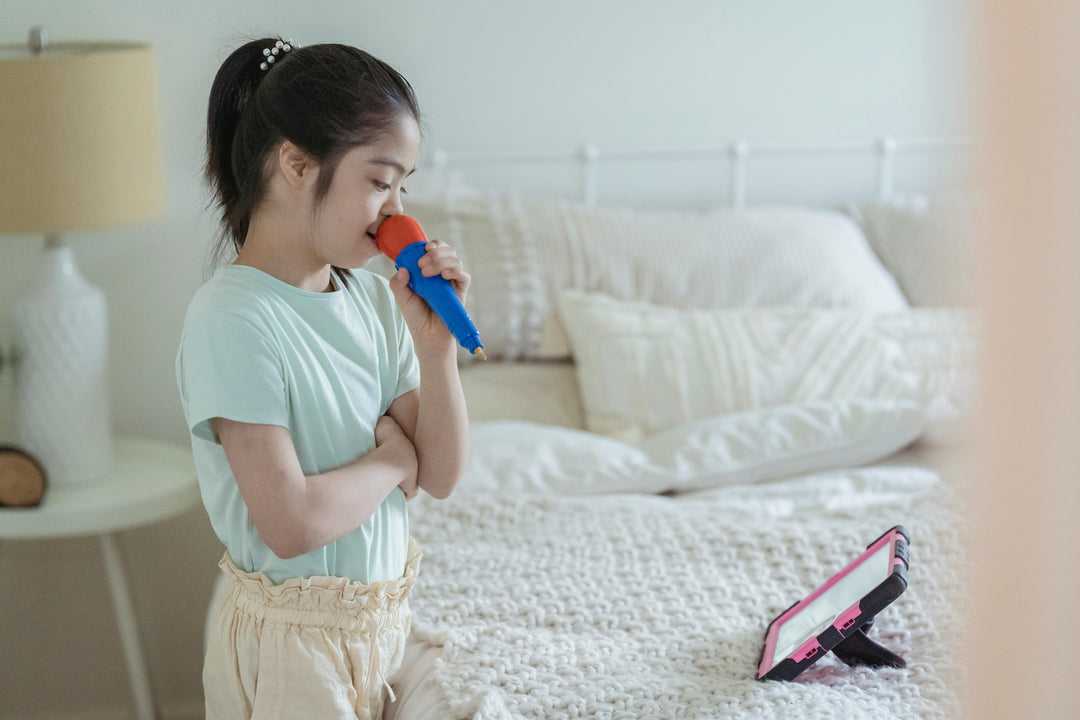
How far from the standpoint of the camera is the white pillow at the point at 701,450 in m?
1.52

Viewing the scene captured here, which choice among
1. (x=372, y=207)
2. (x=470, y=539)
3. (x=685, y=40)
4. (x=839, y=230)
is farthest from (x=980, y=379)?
(x=685, y=40)

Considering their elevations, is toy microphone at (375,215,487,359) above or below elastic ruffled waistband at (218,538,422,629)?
above

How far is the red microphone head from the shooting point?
82 cm

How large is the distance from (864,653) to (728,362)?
2.49ft

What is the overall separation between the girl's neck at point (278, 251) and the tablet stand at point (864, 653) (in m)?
0.63

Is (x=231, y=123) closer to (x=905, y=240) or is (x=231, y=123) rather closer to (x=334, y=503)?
(x=334, y=503)

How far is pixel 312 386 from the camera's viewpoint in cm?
85

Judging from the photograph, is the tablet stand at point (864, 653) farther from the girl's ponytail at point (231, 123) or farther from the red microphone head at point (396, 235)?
the girl's ponytail at point (231, 123)

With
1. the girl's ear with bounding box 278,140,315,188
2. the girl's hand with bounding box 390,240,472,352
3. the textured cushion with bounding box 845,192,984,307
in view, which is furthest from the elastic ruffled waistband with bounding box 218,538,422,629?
the textured cushion with bounding box 845,192,984,307

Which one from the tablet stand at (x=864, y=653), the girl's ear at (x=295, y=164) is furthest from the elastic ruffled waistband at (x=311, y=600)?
the tablet stand at (x=864, y=653)

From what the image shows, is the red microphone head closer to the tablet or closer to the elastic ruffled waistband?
the elastic ruffled waistband

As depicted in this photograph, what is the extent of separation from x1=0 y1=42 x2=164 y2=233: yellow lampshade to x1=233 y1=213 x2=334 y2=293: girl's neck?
2.71ft

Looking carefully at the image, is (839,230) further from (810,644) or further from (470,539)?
(810,644)

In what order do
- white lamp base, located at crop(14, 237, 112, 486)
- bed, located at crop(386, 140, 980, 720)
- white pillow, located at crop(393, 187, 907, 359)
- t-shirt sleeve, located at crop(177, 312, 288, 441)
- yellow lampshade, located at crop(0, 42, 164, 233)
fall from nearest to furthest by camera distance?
1. t-shirt sleeve, located at crop(177, 312, 288, 441)
2. bed, located at crop(386, 140, 980, 720)
3. yellow lampshade, located at crop(0, 42, 164, 233)
4. white lamp base, located at crop(14, 237, 112, 486)
5. white pillow, located at crop(393, 187, 907, 359)
